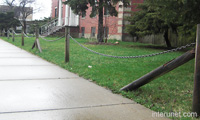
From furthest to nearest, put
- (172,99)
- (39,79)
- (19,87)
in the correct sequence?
(39,79) → (19,87) → (172,99)

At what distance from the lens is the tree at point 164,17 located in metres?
6.89

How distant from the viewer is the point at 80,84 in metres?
5.33

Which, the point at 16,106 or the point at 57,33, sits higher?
the point at 57,33

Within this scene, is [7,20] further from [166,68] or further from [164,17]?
[166,68]

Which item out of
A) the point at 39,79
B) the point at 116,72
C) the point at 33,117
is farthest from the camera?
the point at 116,72

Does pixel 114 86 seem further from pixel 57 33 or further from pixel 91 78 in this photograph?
pixel 57 33

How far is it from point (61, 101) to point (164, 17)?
21.0 feet

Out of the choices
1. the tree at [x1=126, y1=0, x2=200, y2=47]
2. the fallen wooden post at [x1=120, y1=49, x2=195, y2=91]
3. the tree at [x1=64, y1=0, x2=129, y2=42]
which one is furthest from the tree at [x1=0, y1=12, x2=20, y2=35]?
the fallen wooden post at [x1=120, y1=49, x2=195, y2=91]

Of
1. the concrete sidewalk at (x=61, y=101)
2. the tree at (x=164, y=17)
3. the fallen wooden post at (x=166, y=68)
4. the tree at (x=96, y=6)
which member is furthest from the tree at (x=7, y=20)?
the fallen wooden post at (x=166, y=68)

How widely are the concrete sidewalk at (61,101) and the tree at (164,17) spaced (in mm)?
3490

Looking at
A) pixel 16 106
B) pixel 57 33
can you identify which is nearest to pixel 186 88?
pixel 16 106

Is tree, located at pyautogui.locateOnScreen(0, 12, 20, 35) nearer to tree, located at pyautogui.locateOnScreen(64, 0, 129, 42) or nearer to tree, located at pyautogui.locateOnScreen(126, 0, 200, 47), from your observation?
tree, located at pyautogui.locateOnScreen(64, 0, 129, 42)

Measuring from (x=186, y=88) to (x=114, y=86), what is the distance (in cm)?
156

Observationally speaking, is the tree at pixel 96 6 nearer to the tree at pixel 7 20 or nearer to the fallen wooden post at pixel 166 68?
the fallen wooden post at pixel 166 68
